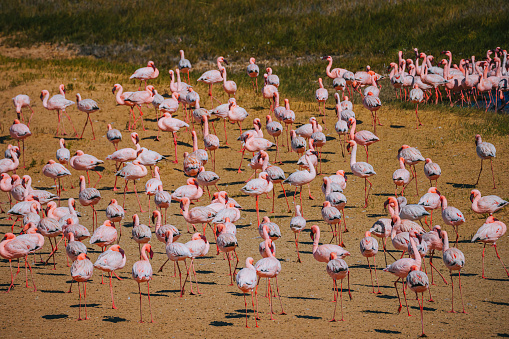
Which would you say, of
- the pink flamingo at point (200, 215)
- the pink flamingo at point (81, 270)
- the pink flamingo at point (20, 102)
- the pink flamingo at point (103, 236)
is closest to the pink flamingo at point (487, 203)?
the pink flamingo at point (200, 215)

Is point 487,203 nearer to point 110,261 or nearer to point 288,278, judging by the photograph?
point 288,278

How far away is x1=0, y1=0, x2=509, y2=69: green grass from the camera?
3014 centimetres

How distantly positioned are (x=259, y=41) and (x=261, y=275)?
79.8ft

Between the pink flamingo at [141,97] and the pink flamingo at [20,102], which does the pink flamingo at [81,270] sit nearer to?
the pink flamingo at [141,97]

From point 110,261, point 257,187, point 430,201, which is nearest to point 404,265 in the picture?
point 430,201

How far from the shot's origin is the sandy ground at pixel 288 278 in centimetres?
879

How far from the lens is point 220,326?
29.1 feet

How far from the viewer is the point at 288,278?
1060 centimetres

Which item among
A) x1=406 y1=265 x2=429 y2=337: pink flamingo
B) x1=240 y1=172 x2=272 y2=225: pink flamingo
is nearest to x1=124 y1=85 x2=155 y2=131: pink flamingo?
x1=240 y1=172 x2=272 y2=225: pink flamingo

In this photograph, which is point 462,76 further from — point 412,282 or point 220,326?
point 220,326

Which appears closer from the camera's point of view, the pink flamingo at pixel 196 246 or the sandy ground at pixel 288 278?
the sandy ground at pixel 288 278

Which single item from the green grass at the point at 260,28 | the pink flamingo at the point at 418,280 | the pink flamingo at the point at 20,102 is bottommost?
the green grass at the point at 260,28

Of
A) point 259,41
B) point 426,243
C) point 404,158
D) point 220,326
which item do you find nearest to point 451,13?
point 259,41

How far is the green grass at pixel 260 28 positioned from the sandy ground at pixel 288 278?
41.7ft
